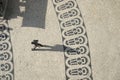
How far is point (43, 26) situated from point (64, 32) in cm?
185

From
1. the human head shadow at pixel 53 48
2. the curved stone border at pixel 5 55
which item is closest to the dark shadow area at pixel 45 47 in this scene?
the human head shadow at pixel 53 48

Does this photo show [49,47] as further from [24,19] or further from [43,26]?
[24,19]

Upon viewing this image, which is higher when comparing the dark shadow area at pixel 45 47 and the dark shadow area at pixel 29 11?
the dark shadow area at pixel 29 11

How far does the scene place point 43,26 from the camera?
21.2 metres

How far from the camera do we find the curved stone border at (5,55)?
20.1 meters

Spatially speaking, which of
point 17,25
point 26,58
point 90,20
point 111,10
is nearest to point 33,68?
point 26,58

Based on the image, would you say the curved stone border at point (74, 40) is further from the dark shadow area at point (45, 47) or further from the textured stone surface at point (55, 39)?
the dark shadow area at point (45, 47)

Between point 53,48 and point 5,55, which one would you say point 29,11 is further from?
point 5,55

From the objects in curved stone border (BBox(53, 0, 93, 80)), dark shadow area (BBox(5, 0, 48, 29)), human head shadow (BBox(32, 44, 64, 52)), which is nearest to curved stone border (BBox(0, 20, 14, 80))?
dark shadow area (BBox(5, 0, 48, 29))

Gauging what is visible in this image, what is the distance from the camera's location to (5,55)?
68.1ft

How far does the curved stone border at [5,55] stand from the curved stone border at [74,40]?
172 inches

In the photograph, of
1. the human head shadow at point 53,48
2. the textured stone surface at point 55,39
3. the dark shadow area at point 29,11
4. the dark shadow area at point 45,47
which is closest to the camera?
the textured stone surface at point 55,39

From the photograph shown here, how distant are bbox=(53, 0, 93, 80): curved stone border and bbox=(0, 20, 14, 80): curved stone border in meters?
4.36

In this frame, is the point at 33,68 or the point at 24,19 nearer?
the point at 33,68
